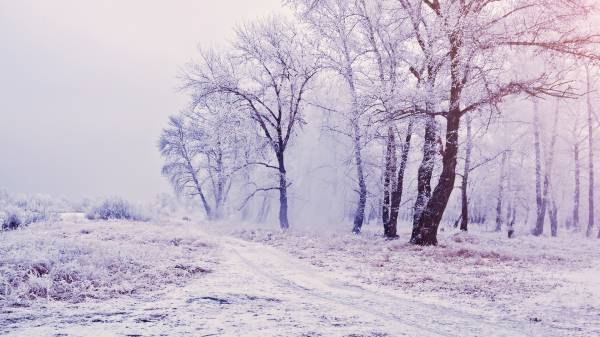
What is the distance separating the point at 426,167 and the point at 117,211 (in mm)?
18236

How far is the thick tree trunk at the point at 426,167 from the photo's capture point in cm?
1310

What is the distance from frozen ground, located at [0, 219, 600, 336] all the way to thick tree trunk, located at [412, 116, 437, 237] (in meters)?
2.93

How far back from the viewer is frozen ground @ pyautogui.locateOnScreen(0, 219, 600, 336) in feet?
15.3

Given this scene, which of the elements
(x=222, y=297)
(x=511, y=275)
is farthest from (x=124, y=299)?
(x=511, y=275)

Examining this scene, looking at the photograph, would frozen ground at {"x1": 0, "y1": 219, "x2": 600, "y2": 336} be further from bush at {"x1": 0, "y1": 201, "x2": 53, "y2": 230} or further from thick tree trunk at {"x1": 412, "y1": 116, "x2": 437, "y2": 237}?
bush at {"x1": 0, "y1": 201, "x2": 53, "y2": 230}

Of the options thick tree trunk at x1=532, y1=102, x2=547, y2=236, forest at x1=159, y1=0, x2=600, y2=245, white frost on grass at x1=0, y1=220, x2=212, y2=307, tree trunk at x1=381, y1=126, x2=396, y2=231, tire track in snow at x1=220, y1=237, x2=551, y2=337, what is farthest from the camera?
thick tree trunk at x1=532, y1=102, x2=547, y2=236

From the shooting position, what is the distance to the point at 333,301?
6.12 m

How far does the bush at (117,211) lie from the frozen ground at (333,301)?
14.7 meters

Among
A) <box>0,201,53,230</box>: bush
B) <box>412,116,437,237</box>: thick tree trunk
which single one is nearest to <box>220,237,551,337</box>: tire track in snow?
<box>412,116,437,237</box>: thick tree trunk

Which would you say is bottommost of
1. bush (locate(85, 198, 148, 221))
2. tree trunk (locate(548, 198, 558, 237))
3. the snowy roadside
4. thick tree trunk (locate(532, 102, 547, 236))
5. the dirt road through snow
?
the dirt road through snow

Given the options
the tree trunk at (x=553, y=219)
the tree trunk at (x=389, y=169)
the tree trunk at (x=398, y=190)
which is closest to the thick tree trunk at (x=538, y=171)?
the tree trunk at (x=553, y=219)

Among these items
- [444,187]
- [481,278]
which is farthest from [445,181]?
[481,278]

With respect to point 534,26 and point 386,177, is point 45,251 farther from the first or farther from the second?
point 386,177

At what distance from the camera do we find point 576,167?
28.0 metres
